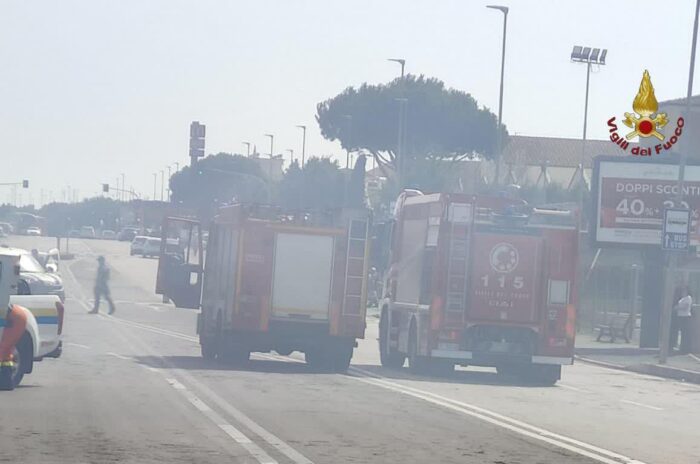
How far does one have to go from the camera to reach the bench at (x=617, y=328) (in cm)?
4162

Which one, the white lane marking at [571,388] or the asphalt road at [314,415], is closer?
the asphalt road at [314,415]

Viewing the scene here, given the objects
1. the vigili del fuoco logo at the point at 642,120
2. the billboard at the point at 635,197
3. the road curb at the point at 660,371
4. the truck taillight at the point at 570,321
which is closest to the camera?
the truck taillight at the point at 570,321

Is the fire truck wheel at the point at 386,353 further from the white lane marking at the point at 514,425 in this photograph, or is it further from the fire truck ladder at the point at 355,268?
the white lane marking at the point at 514,425

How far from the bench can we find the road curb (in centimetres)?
716

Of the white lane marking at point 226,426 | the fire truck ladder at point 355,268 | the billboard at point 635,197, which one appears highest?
the billboard at point 635,197

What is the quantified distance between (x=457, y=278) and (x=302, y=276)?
8.51 feet

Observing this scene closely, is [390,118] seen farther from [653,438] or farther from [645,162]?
[653,438]

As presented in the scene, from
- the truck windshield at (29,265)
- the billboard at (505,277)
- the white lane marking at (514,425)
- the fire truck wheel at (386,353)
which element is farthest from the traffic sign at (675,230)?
the truck windshield at (29,265)

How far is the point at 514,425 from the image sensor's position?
52.6ft

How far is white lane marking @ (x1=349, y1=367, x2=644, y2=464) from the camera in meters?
13.5

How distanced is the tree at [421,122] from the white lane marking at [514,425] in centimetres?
5685

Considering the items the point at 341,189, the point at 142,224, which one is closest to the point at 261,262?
the point at 341,189

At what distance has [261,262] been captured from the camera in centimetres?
2417

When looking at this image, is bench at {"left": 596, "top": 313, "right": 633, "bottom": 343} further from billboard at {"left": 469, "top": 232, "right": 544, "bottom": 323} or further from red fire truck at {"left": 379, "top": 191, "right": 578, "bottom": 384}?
billboard at {"left": 469, "top": 232, "right": 544, "bottom": 323}
